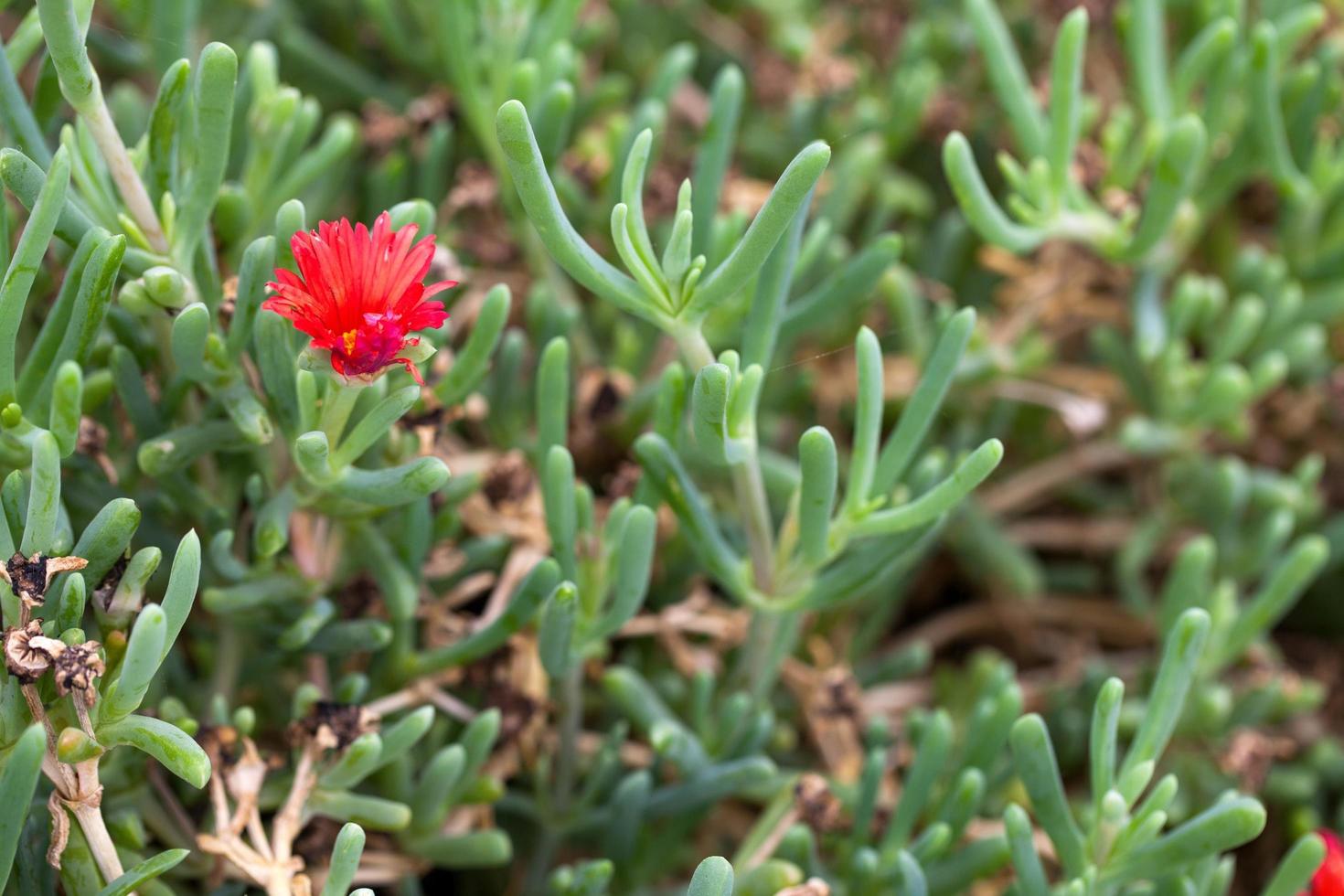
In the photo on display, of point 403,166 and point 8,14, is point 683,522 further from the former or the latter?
point 8,14

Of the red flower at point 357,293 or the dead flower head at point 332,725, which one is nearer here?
the red flower at point 357,293

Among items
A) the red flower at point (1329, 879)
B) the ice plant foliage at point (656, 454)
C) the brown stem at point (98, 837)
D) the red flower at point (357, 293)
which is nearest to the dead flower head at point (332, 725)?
the ice plant foliage at point (656, 454)

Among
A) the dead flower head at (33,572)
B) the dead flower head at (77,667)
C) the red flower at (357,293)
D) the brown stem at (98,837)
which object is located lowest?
the brown stem at (98,837)

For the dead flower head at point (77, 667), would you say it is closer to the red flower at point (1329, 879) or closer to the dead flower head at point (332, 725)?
the dead flower head at point (332, 725)

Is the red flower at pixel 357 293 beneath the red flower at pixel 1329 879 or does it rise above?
above

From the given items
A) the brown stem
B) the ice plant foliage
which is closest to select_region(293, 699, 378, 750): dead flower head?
the ice plant foliage

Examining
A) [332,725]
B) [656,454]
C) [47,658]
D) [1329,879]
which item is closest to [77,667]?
[47,658]

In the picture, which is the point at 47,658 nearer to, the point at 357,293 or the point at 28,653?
the point at 28,653
